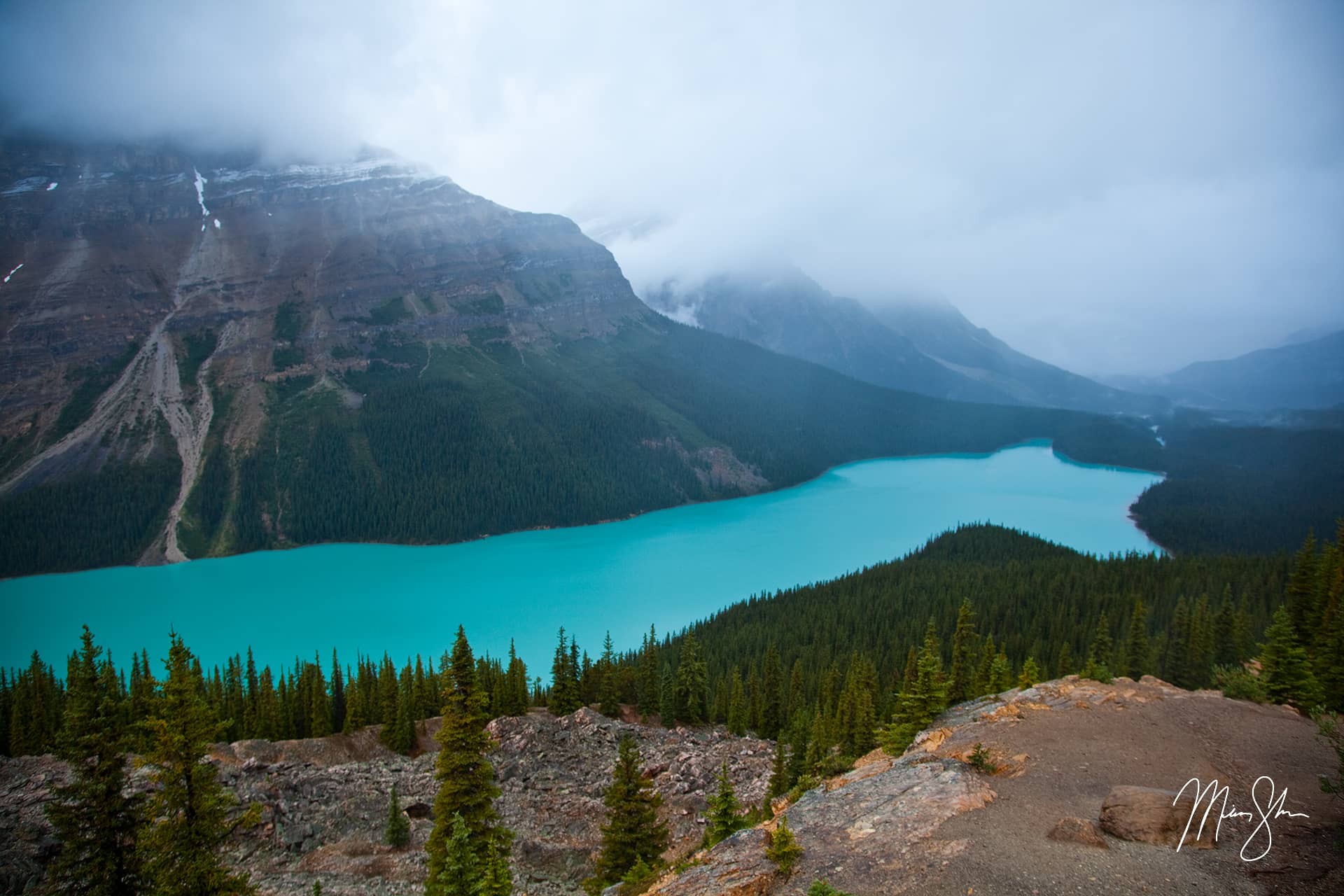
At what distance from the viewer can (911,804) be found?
1439 centimetres

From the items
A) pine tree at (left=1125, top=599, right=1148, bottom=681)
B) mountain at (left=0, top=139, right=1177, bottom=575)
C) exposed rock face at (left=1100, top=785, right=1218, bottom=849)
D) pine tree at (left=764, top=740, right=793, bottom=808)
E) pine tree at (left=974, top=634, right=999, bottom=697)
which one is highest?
mountain at (left=0, top=139, right=1177, bottom=575)

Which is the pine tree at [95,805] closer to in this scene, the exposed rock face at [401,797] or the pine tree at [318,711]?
the exposed rock face at [401,797]

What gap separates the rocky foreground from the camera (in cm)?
1124

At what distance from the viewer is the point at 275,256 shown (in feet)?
546

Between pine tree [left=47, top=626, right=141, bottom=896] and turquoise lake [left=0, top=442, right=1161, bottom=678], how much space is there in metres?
39.7

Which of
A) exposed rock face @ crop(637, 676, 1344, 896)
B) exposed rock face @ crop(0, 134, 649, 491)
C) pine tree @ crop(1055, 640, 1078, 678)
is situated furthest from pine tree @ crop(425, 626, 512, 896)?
exposed rock face @ crop(0, 134, 649, 491)

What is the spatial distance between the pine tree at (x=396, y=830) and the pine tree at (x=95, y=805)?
10.9 meters

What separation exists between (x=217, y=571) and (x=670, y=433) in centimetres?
9317

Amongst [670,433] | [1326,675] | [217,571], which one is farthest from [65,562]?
[1326,675]

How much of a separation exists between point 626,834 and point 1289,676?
22.4m

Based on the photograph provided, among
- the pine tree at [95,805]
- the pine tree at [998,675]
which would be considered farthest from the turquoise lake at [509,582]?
the pine tree at [95,805]

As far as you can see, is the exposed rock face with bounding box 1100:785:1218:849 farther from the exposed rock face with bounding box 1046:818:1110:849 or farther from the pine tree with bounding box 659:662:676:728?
the pine tree with bounding box 659:662:676:728

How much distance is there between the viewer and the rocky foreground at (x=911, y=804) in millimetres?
11242

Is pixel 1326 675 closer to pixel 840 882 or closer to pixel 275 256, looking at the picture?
pixel 840 882
